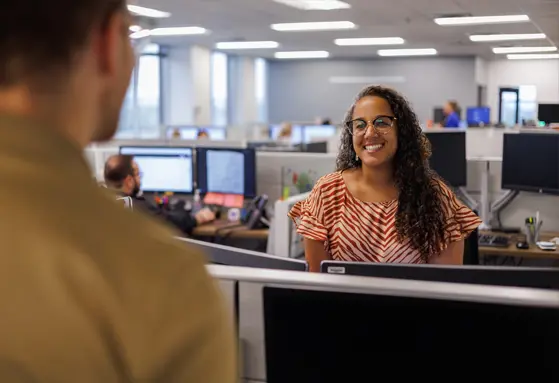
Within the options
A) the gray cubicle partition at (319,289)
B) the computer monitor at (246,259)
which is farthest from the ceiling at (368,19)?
the gray cubicle partition at (319,289)

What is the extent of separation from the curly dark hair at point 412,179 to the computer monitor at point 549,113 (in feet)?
6.74

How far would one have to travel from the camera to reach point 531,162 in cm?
397

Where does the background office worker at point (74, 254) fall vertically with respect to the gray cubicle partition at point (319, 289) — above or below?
above

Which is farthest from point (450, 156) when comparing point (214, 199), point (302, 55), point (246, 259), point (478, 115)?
point (302, 55)

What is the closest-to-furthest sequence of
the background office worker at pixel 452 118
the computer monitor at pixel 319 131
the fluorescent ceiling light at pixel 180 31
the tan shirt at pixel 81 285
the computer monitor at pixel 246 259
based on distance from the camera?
1. the tan shirt at pixel 81 285
2. the computer monitor at pixel 246 259
3. the background office worker at pixel 452 118
4. the computer monitor at pixel 319 131
5. the fluorescent ceiling light at pixel 180 31

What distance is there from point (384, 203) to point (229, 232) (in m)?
2.10

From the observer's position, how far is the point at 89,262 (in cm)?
46

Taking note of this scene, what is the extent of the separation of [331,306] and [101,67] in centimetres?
62

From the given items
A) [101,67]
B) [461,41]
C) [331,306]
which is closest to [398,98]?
[331,306]

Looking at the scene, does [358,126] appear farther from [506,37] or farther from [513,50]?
[513,50]

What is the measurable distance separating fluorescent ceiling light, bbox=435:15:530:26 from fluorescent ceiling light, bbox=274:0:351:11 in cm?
188

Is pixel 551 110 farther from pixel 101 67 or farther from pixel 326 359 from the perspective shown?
pixel 101 67

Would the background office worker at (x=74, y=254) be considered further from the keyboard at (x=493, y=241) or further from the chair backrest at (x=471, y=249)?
the keyboard at (x=493, y=241)

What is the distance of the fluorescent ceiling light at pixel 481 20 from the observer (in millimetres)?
9023
